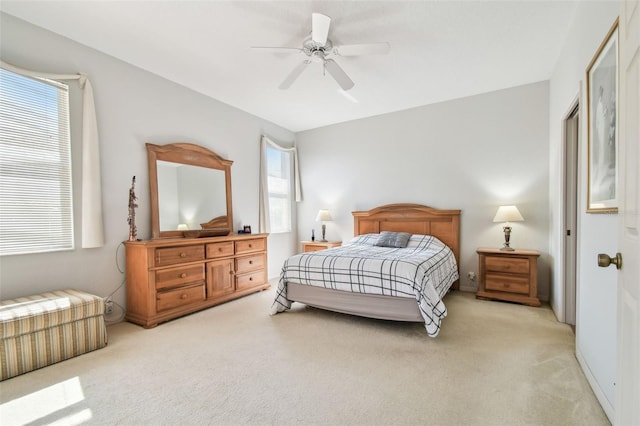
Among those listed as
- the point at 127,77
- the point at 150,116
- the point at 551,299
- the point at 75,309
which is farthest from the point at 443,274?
the point at 127,77

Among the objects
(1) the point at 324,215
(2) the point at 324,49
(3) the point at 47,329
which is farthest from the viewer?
(1) the point at 324,215

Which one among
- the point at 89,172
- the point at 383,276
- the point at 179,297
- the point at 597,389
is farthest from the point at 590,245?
the point at 89,172

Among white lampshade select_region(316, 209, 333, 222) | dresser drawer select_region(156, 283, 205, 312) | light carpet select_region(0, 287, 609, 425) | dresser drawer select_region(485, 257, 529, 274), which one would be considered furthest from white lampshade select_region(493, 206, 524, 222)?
dresser drawer select_region(156, 283, 205, 312)

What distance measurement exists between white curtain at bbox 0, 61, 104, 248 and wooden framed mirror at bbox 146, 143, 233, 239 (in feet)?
1.88

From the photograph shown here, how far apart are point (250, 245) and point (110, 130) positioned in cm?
210

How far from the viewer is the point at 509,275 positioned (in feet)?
11.8

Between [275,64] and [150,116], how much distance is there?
1.61 meters

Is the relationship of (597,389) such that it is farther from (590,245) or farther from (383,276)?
(383,276)

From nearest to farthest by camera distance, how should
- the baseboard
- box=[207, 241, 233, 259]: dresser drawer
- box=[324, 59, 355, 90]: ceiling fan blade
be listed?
the baseboard, box=[324, 59, 355, 90]: ceiling fan blade, box=[207, 241, 233, 259]: dresser drawer

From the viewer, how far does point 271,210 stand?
17.5 feet

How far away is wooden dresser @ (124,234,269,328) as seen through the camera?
2.99m

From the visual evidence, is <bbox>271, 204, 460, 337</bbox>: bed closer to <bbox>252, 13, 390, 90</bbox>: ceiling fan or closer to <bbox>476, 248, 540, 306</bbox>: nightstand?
<bbox>476, 248, 540, 306</bbox>: nightstand

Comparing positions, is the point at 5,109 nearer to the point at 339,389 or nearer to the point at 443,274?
the point at 339,389

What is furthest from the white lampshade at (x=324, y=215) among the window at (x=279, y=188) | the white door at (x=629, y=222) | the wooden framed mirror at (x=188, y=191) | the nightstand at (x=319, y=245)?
the white door at (x=629, y=222)
